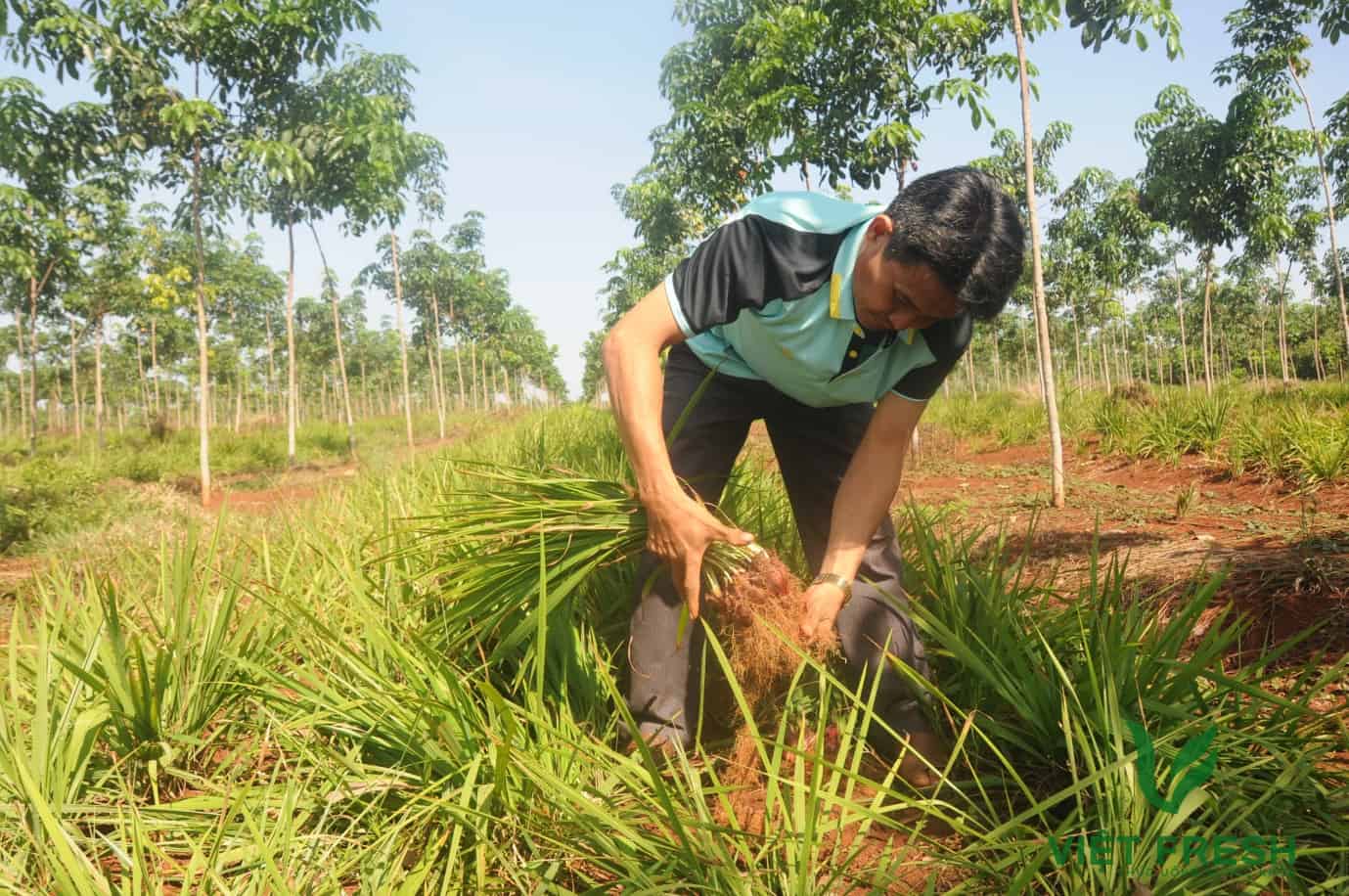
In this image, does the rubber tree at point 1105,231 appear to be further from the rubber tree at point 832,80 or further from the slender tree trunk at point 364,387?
the slender tree trunk at point 364,387

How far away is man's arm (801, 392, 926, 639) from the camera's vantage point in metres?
1.52

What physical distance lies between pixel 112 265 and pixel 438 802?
62.9 feet

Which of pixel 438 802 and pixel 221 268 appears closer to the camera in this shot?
pixel 438 802

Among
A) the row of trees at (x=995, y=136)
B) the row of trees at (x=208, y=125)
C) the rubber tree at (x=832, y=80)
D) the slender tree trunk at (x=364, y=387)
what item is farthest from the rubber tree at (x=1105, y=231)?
the slender tree trunk at (x=364, y=387)

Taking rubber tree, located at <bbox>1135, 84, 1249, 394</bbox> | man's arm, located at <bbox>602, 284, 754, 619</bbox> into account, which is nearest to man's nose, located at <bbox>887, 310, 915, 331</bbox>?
man's arm, located at <bbox>602, 284, 754, 619</bbox>

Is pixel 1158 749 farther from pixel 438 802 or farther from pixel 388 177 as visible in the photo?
pixel 388 177

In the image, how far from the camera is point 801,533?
1.81 m

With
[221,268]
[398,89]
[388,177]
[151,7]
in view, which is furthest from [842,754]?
[221,268]

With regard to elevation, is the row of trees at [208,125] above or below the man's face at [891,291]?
above

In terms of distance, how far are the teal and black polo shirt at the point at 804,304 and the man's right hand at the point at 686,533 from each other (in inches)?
14.0

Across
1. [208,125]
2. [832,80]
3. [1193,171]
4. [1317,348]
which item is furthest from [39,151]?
[1317,348]

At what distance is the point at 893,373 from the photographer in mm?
1557

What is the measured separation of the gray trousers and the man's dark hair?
512mm

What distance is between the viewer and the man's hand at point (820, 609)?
4.70ft
